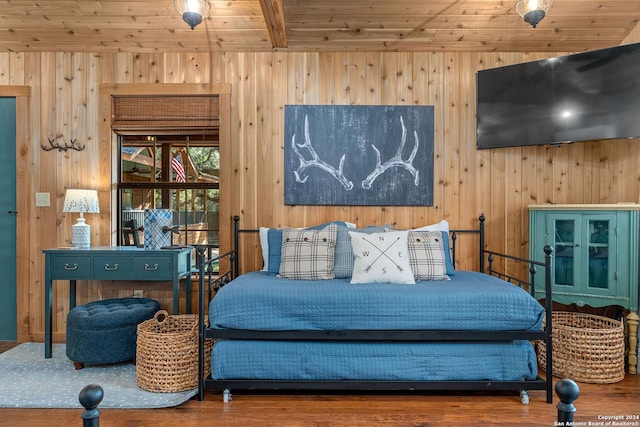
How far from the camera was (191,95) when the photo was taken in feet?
10.4

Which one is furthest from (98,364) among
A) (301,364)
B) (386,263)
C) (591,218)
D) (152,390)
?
(591,218)

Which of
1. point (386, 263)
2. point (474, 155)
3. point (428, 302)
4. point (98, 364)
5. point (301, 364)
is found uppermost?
point (474, 155)

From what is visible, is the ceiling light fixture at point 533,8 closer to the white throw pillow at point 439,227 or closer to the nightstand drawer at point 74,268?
the white throw pillow at point 439,227

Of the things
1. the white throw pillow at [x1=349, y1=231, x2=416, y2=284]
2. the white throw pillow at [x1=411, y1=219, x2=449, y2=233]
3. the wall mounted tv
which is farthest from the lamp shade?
the wall mounted tv

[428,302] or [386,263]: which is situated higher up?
[386,263]

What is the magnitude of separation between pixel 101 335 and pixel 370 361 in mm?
1627

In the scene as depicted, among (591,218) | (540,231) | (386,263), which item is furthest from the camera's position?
(540,231)

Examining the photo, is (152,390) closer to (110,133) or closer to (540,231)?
(110,133)

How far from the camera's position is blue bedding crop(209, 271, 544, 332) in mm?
2164

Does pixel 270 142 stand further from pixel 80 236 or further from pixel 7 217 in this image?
pixel 7 217

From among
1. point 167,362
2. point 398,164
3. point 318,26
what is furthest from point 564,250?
point 167,362

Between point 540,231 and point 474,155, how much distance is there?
0.73 meters

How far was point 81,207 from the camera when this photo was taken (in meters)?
2.88

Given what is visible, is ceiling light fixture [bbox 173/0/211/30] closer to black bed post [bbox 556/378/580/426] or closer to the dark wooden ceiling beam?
the dark wooden ceiling beam
